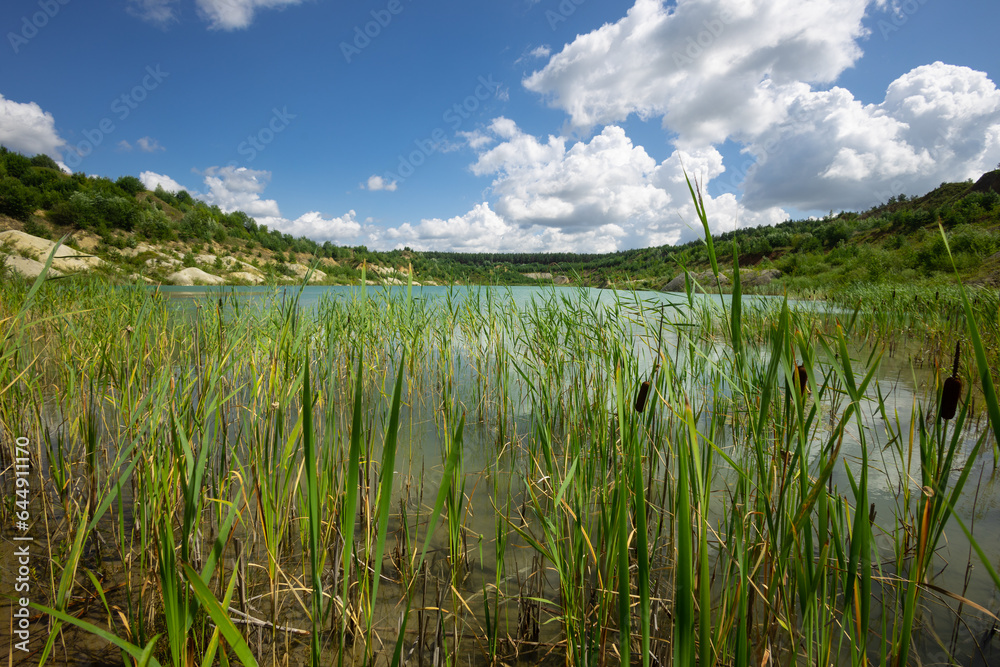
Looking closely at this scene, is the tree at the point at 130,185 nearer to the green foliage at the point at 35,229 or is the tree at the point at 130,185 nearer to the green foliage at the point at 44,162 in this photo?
the green foliage at the point at 44,162

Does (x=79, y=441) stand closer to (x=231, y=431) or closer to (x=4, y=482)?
(x=4, y=482)

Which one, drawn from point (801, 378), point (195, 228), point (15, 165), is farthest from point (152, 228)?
point (801, 378)

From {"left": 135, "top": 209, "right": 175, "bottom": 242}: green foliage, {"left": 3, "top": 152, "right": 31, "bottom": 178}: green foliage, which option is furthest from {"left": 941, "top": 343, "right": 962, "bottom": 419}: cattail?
{"left": 3, "top": 152, "right": 31, "bottom": 178}: green foliage

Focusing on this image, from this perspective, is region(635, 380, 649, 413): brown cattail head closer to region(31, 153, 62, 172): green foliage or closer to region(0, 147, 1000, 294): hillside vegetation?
region(0, 147, 1000, 294): hillside vegetation

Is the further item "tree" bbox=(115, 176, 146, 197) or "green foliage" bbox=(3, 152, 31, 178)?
"tree" bbox=(115, 176, 146, 197)

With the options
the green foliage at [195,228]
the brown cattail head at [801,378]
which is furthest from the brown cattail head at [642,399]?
the green foliage at [195,228]

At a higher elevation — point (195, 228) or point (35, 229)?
point (195, 228)

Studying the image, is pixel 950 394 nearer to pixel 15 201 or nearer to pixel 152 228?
pixel 152 228

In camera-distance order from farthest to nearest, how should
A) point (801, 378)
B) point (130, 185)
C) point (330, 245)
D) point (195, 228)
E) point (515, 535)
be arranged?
point (130, 185), point (195, 228), point (330, 245), point (515, 535), point (801, 378)

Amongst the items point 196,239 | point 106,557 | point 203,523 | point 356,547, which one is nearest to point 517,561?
point 356,547

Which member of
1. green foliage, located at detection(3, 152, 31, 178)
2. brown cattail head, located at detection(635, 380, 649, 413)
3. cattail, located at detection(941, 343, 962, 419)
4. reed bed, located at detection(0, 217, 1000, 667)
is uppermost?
green foliage, located at detection(3, 152, 31, 178)

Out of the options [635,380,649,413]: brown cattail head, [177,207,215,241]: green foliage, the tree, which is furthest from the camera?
the tree

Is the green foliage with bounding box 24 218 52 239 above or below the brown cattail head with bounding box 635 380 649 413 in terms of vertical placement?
above

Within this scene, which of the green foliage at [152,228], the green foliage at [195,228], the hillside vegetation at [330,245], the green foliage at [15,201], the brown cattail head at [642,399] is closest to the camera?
the brown cattail head at [642,399]
